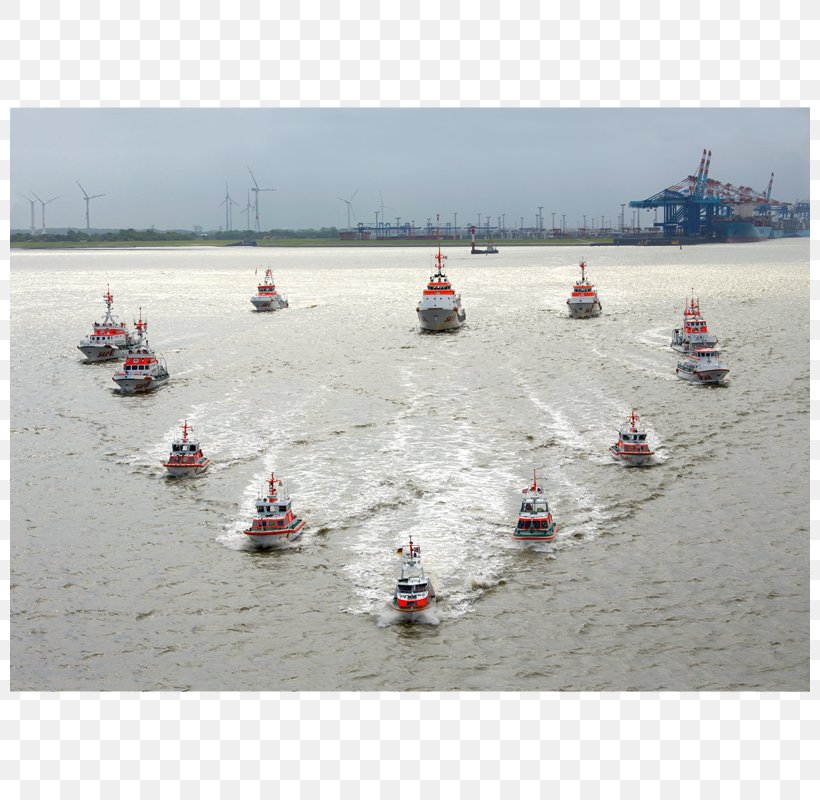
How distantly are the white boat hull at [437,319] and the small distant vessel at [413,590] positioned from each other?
6950cm

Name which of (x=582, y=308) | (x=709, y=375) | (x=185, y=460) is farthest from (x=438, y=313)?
(x=185, y=460)

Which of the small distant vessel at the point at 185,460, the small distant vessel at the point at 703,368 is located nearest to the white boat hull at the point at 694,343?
the small distant vessel at the point at 703,368

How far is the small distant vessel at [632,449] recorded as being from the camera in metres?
45.6

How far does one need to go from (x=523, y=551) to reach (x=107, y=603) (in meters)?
14.0

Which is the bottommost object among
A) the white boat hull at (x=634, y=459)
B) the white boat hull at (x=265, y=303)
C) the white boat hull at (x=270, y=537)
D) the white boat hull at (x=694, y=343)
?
the white boat hull at (x=270, y=537)

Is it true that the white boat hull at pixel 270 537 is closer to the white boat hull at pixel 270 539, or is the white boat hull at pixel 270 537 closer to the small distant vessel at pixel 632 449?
the white boat hull at pixel 270 539

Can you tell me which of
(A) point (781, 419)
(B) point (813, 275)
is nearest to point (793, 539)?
(B) point (813, 275)

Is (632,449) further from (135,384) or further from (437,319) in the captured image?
(437,319)

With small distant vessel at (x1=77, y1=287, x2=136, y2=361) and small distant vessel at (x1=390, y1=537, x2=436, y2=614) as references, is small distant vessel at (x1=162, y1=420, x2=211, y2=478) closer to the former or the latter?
small distant vessel at (x1=390, y1=537, x2=436, y2=614)

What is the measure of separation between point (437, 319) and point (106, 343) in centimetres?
3214

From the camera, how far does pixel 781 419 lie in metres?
55.2

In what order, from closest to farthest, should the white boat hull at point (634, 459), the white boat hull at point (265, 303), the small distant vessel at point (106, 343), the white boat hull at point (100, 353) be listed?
the white boat hull at point (634, 459), the white boat hull at point (100, 353), the small distant vessel at point (106, 343), the white boat hull at point (265, 303)

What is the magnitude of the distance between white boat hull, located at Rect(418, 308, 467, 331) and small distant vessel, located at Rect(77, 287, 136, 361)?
2828cm

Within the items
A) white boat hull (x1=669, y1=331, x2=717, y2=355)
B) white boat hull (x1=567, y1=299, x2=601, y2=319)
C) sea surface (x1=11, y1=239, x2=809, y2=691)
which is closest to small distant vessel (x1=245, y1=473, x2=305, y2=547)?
sea surface (x1=11, y1=239, x2=809, y2=691)
